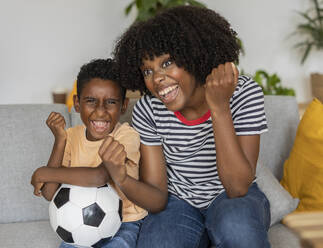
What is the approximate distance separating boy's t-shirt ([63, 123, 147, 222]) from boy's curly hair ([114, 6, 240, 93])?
0.84 feet

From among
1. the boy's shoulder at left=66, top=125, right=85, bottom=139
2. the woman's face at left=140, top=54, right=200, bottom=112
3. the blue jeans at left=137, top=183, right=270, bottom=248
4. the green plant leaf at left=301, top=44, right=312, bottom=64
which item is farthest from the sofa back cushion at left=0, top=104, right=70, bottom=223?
Result: the green plant leaf at left=301, top=44, right=312, bottom=64

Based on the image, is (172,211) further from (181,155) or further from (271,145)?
(271,145)

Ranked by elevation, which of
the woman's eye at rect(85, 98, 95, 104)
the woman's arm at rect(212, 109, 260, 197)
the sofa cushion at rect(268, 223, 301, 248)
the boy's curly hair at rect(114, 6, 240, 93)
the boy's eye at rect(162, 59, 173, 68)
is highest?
the boy's curly hair at rect(114, 6, 240, 93)

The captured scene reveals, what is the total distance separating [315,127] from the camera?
1.58 metres

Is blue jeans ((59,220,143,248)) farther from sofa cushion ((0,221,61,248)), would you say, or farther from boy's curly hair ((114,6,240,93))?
boy's curly hair ((114,6,240,93))

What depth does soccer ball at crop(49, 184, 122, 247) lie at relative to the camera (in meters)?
1.22

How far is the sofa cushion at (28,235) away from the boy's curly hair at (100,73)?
56 centimetres

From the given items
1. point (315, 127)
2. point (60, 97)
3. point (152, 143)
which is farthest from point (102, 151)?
point (60, 97)

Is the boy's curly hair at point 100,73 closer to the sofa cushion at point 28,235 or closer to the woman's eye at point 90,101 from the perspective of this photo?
the woman's eye at point 90,101

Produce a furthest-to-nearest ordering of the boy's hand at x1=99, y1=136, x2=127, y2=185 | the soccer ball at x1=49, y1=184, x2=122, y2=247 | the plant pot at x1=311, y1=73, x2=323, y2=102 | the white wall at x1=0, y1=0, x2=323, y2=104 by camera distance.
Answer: the plant pot at x1=311, y1=73, x2=323, y2=102 → the white wall at x1=0, y1=0, x2=323, y2=104 → the soccer ball at x1=49, y1=184, x2=122, y2=247 → the boy's hand at x1=99, y1=136, x2=127, y2=185

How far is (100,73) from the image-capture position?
57.4 inches

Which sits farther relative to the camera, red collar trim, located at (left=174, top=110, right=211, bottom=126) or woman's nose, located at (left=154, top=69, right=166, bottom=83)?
red collar trim, located at (left=174, top=110, right=211, bottom=126)

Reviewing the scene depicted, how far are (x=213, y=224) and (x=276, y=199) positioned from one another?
380 millimetres

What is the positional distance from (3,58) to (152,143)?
3.34m
